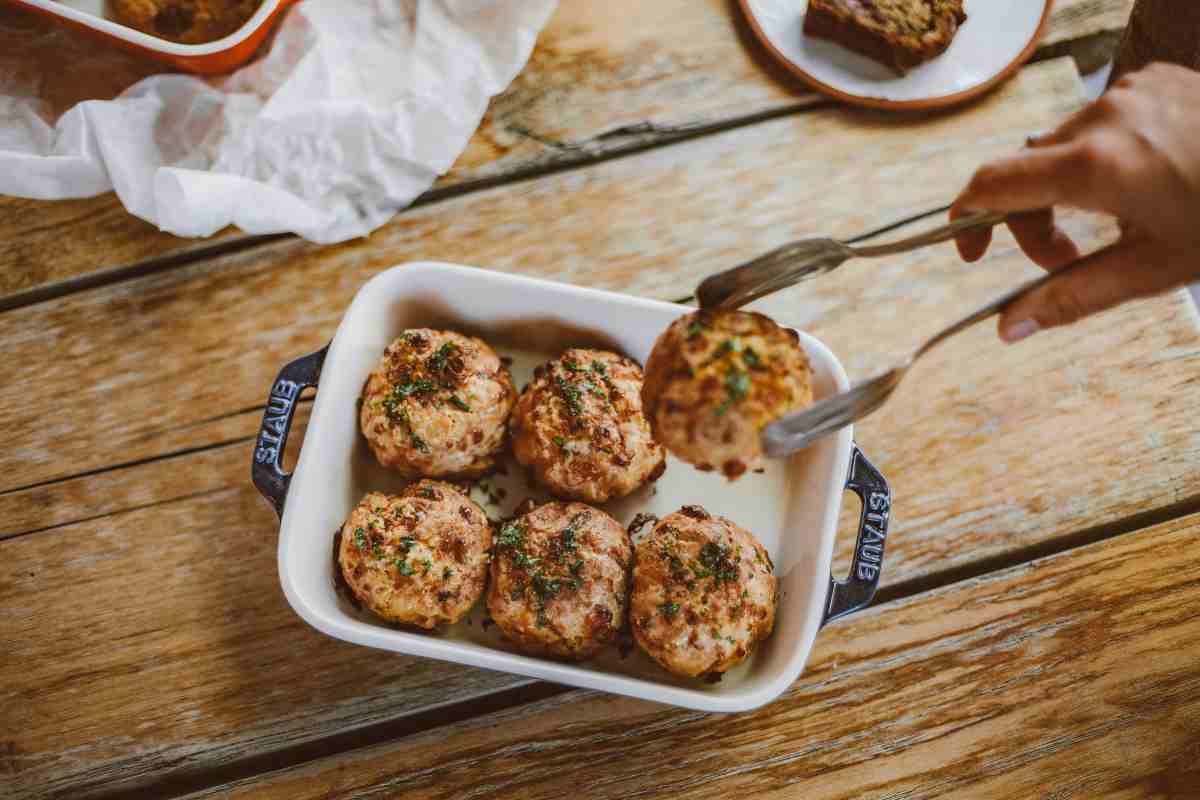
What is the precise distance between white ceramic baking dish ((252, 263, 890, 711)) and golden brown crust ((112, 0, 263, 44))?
630mm

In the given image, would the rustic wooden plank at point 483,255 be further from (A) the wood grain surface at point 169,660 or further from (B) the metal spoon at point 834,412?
(B) the metal spoon at point 834,412

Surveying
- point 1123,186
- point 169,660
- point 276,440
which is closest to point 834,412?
point 1123,186

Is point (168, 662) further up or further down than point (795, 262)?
further down

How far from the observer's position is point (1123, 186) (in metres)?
0.83

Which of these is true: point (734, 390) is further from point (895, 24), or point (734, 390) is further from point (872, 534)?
point (895, 24)

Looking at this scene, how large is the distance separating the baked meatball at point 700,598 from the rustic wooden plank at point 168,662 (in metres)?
0.32

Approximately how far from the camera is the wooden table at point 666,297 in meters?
1.34

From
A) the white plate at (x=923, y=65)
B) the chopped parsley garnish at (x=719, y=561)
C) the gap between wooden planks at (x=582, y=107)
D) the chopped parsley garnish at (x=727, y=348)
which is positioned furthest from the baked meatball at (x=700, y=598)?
the white plate at (x=923, y=65)

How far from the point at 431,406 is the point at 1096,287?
2.67 ft

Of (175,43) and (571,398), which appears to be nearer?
(571,398)

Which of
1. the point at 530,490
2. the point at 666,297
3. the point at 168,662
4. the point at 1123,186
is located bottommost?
the point at 168,662

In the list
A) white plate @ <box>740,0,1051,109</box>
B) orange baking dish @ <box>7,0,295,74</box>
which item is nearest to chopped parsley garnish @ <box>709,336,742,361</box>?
white plate @ <box>740,0,1051,109</box>

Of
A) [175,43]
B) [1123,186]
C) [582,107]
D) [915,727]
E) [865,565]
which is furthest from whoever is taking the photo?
[582,107]

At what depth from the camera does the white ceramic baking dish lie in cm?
112
